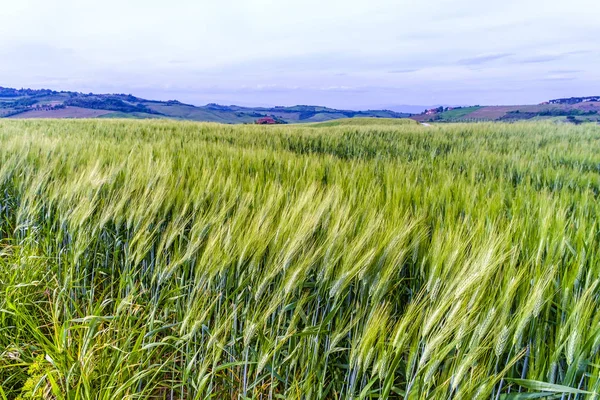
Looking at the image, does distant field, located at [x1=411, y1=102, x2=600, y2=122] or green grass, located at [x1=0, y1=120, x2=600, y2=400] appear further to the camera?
distant field, located at [x1=411, y1=102, x2=600, y2=122]

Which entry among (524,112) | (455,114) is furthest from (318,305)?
(455,114)

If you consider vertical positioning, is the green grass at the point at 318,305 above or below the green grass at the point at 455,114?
below

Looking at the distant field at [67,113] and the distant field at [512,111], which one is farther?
the distant field at [67,113]

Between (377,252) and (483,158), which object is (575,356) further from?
(483,158)

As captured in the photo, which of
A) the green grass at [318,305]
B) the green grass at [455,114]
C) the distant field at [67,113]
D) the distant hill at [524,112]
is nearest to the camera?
the green grass at [318,305]

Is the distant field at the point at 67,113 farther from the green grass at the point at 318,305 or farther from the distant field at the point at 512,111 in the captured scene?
the green grass at the point at 318,305

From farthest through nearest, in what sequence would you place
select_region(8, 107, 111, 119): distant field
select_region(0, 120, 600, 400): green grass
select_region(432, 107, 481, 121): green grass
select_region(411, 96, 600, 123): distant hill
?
select_region(432, 107, 481, 121): green grass
select_region(8, 107, 111, 119): distant field
select_region(411, 96, 600, 123): distant hill
select_region(0, 120, 600, 400): green grass

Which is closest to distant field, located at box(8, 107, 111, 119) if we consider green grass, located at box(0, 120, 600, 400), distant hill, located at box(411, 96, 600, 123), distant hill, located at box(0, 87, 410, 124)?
distant hill, located at box(0, 87, 410, 124)

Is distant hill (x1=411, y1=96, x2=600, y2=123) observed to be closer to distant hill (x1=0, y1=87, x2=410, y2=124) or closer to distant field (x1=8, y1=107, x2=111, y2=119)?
distant hill (x1=0, y1=87, x2=410, y2=124)

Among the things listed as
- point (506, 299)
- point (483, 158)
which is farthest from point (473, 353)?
point (483, 158)

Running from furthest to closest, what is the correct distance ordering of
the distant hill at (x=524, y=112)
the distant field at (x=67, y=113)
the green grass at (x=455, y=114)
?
the green grass at (x=455, y=114), the distant field at (x=67, y=113), the distant hill at (x=524, y=112)

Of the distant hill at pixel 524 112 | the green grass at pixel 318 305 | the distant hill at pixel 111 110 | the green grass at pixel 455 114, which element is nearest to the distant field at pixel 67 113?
the distant hill at pixel 111 110

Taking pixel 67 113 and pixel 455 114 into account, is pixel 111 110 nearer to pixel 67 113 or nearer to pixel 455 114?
pixel 67 113

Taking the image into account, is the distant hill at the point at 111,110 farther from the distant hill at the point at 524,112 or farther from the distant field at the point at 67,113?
the distant hill at the point at 524,112
